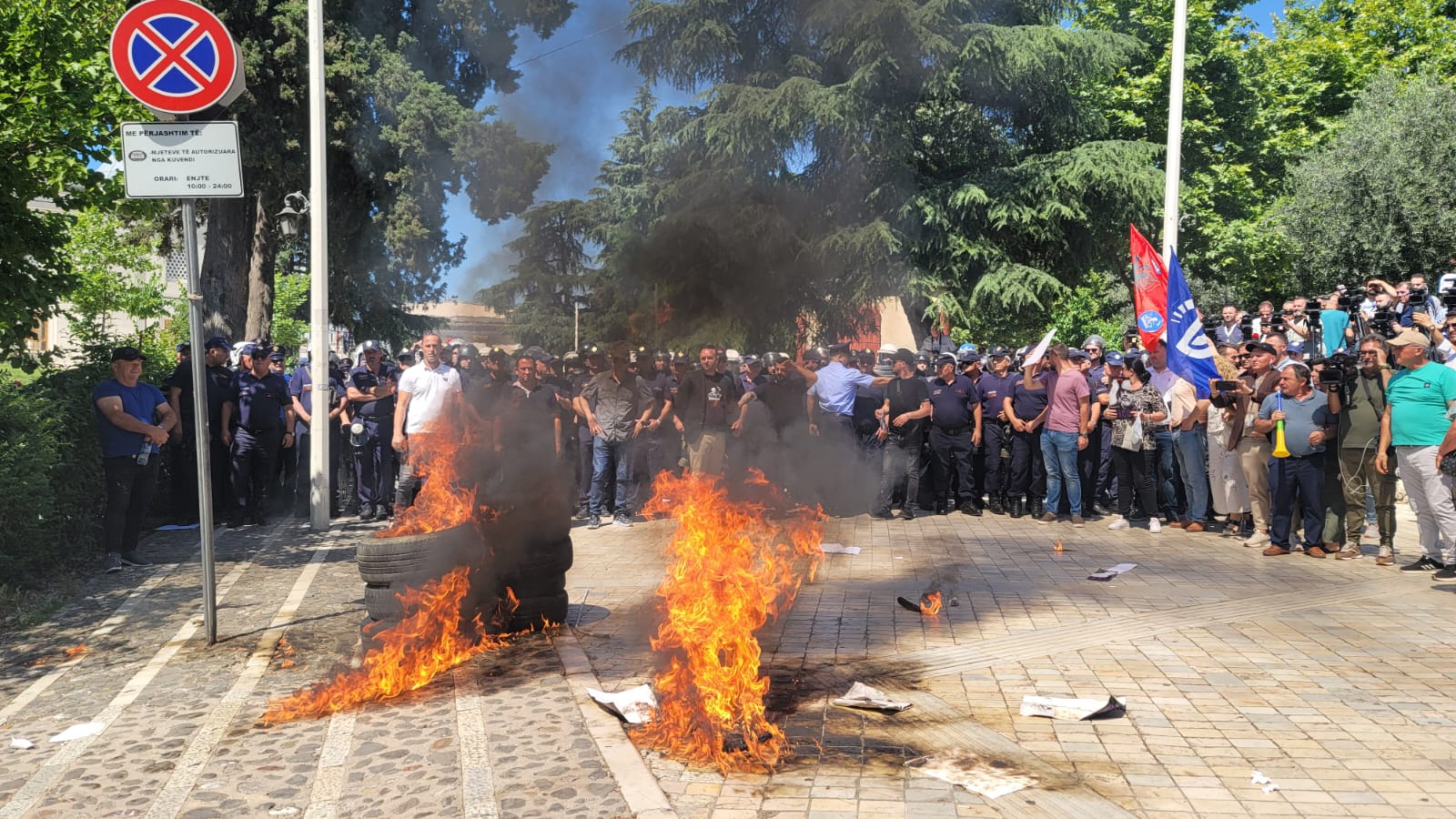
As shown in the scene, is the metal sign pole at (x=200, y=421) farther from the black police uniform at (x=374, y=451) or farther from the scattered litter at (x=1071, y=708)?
the black police uniform at (x=374, y=451)

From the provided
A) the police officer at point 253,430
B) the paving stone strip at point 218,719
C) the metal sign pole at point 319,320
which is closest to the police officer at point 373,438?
the metal sign pole at point 319,320

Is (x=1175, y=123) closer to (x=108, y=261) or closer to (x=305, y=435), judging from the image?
(x=305, y=435)

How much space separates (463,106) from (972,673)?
410cm

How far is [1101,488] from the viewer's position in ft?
41.9

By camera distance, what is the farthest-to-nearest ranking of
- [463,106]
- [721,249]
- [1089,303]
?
[1089,303] < [721,249] < [463,106]

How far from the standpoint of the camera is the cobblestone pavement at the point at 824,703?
4156 mm

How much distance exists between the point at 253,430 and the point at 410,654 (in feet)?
21.2

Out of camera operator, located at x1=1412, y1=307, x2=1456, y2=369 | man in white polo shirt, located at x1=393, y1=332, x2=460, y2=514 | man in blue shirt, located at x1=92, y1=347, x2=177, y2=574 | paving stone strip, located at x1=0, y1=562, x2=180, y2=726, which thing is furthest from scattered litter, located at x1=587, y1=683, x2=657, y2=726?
camera operator, located at x1=1412, y1=307, x2=1456, y2=369

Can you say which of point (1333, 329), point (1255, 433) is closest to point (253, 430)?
point (1255, 433)

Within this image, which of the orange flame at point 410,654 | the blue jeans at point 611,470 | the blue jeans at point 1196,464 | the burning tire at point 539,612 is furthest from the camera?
the blue jeans at point 611,470

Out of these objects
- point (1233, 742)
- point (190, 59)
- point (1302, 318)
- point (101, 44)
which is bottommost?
point (1233, 742)

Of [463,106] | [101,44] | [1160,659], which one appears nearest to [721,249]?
[463,106]

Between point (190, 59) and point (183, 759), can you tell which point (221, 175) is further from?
point (183, 759)

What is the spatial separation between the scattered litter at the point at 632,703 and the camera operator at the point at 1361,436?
285 inches
